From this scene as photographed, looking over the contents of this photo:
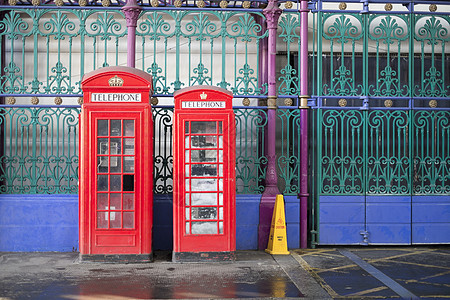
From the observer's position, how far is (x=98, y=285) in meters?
6.95

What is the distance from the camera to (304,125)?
9641mm

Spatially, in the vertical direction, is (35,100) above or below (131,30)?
below

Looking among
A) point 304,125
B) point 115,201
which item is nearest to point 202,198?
point 115,201

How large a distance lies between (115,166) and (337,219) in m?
4.05

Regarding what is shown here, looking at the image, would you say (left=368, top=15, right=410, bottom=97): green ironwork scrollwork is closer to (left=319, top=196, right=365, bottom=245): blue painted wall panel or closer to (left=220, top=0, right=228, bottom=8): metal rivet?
(left=319, top=196, right=365, bottom=245): blue painted wall panel

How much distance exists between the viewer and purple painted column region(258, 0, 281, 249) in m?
9.41

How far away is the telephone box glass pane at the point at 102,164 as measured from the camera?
8.24 metres

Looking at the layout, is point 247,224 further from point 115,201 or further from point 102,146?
point 102,146

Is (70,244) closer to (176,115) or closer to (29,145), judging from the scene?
(29,145)

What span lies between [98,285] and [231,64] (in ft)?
16.5

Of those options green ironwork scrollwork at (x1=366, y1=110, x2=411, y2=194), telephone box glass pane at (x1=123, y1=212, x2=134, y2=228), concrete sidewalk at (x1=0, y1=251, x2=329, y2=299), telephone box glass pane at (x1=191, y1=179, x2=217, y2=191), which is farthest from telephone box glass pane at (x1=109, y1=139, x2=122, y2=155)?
green ironwork scrollwork at (x1=366, y1=110, x2=411, y2=194)

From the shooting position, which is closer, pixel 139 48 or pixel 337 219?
pixel 337 219

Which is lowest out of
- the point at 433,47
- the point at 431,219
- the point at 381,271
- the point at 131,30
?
the point at 381,271

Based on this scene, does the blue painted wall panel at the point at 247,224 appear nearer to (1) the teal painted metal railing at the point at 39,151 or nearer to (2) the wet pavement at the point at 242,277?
(2) the wet pavement at the point at 242,277
